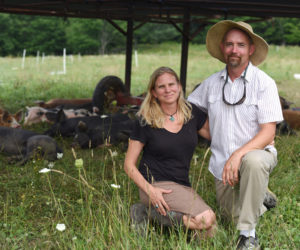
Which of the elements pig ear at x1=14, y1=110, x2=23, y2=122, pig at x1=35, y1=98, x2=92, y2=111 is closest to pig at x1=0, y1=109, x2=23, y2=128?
pig ear at x1=14, y1=110, x2=23, y2=122

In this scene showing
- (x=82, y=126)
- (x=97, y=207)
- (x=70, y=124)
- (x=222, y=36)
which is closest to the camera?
(x=222, y=36)

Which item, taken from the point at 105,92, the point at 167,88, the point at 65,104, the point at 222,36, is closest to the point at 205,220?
the point at 167,88

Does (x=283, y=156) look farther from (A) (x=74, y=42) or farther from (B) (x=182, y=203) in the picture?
(A) (x=74, y=42)

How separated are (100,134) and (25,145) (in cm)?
136

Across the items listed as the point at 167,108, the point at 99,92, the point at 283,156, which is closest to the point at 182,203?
the point at 167,108

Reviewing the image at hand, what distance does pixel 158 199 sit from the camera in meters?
3.29

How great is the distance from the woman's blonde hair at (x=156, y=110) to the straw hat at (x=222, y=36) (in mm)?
609

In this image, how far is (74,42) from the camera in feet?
165

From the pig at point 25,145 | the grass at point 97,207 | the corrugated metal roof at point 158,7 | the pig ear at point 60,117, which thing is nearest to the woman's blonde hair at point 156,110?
the grass at point 97,207

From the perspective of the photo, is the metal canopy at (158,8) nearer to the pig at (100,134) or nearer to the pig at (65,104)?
the pig at (65,104)

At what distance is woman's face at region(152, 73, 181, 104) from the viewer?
3.56 meters

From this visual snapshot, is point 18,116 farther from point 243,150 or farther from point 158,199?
point 243,150

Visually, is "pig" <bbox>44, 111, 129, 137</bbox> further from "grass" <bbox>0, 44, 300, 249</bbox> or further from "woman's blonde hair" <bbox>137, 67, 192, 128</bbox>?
"woman's blonde hair" <bbox>137, 67, 192, 128</bbox>

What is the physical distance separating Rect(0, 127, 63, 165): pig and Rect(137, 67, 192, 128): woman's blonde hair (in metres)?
2.53
